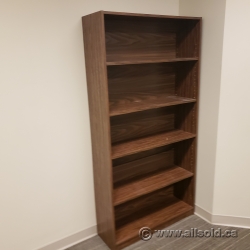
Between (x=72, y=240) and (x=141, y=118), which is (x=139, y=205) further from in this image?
(x=141, y=118)

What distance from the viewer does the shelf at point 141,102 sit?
1.97 metres

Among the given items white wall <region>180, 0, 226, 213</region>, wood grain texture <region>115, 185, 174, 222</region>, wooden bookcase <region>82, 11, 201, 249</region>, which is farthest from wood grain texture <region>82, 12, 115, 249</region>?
white wall <region>180, 0, 226, 213</region>

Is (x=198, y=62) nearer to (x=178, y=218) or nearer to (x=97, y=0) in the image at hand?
(x=97, y=0)

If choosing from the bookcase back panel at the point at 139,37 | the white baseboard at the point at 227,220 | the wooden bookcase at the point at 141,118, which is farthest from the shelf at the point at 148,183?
the bookcase back panel at the point at 139,37

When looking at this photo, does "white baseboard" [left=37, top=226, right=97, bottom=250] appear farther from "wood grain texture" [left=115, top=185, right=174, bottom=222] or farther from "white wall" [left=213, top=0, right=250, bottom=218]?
"white wall" [left=213, top=0, right=250, bottom=218]

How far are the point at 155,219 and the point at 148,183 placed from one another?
14.3 inches

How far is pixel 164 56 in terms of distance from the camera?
2.34 meters

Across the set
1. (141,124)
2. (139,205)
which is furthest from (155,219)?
(141,124)

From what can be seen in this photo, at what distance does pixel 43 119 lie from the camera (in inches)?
73.7

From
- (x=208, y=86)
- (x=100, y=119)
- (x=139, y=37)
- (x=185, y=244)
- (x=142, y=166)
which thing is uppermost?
(x=139, y=37)

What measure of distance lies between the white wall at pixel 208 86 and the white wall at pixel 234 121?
5cm

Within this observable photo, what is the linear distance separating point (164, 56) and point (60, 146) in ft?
3.97

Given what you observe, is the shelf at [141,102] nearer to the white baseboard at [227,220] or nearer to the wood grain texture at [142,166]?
the wood grain texture at [142,166]

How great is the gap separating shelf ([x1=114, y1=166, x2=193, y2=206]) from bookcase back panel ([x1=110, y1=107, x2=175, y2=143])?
0.40m
